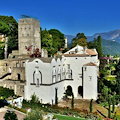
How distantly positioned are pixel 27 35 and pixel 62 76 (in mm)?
14759

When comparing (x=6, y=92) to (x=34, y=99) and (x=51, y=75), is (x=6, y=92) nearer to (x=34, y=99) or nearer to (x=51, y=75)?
(x=34, y=99)

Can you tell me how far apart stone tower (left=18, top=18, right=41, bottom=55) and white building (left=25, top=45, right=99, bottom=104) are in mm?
10987

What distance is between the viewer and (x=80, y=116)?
31781mm

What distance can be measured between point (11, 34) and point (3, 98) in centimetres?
2718

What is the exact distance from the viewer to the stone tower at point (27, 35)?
51.4 m

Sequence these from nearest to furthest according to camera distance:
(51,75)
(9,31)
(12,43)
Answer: (51,75)
(12,43)
(9,31)

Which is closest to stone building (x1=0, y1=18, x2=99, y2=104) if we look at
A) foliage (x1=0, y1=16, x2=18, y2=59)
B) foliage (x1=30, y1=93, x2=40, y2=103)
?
foliage (x1=30, y1=93, x2=40, y2=103)

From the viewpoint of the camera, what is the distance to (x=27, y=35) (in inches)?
2046

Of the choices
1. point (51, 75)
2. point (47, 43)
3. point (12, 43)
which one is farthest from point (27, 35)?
point (51, 75)

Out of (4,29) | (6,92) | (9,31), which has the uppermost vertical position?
(4,29)

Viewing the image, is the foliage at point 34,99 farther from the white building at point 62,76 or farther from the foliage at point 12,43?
the foliage at point 12,43

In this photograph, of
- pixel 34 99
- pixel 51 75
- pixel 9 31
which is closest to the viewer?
pixel 34 99

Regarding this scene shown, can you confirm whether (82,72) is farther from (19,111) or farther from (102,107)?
(19,111)

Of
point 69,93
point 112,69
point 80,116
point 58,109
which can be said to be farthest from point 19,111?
point 112,69
